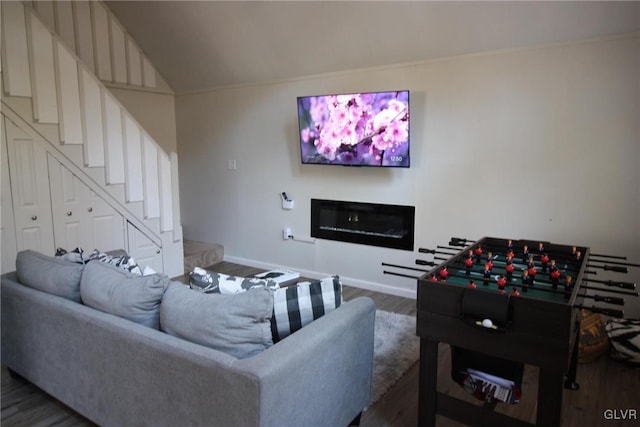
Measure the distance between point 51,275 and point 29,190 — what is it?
1808mm

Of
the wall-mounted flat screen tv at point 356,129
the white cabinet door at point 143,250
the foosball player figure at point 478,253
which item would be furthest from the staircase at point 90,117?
the foosball player figure at point 478,253

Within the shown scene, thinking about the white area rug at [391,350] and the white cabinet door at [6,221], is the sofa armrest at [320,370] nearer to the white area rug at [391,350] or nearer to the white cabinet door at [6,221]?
the white area rug at [391,350]

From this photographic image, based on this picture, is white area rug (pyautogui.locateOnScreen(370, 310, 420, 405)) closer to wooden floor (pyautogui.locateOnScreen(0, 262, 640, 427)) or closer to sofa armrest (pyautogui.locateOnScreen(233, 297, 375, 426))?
wooden floor (pyautogui.locateOnScreen(0, 262, 640, 427))

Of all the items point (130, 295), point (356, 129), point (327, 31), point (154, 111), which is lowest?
point (130, 295)

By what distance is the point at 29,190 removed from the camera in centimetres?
367

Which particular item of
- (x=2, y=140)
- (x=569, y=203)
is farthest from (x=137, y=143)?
(x=569, y=203)

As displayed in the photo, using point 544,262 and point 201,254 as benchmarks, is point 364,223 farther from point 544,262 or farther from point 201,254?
point 544,262

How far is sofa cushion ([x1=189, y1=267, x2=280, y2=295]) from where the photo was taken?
199 centimetres

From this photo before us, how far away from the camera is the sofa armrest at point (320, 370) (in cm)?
152

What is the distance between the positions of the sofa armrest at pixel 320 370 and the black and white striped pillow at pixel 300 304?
0.06 metres

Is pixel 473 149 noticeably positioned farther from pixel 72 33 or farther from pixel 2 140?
pixel 72 33

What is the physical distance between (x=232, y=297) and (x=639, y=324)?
2755mm

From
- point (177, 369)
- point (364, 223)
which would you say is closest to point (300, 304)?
point (177, 369)

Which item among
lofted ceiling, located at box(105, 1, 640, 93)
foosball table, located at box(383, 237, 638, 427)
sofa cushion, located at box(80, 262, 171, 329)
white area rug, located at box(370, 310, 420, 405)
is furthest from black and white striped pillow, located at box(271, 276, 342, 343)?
lofted ceiling, located at box(105, 1, 640, 93)
